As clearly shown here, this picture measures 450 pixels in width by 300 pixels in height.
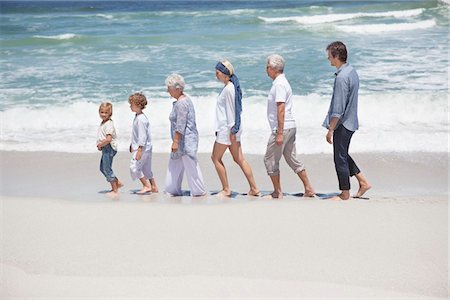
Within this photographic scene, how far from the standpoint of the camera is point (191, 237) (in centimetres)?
596

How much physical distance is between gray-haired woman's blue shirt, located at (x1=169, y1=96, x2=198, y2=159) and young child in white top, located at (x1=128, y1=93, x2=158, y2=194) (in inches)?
12.4

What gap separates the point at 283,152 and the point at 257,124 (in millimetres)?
4377

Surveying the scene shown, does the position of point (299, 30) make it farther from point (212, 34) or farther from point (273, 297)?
point (273, 297)

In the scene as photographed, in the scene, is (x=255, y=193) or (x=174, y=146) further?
(x=255, y=193)

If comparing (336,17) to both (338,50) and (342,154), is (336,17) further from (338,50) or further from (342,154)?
(338,50)

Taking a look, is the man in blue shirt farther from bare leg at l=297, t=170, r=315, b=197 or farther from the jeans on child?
the jeans on child

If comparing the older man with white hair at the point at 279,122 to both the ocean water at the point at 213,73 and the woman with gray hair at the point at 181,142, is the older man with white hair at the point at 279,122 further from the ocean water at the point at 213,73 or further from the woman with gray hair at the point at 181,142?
the ocean water at the point at 213,73

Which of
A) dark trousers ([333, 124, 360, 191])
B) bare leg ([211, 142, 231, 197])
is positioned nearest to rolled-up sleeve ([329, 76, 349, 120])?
dark trousers ([333, 124, 360, 191])

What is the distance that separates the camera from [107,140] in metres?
7.59

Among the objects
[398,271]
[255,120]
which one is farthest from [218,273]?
[255,120]

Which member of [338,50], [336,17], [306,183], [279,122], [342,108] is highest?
[336,17]

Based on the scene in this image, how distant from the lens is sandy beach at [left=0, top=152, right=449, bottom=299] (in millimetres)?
5043

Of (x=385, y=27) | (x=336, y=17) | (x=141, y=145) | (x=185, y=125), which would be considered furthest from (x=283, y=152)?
(x=336, y=17)

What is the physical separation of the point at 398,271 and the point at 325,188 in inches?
118
